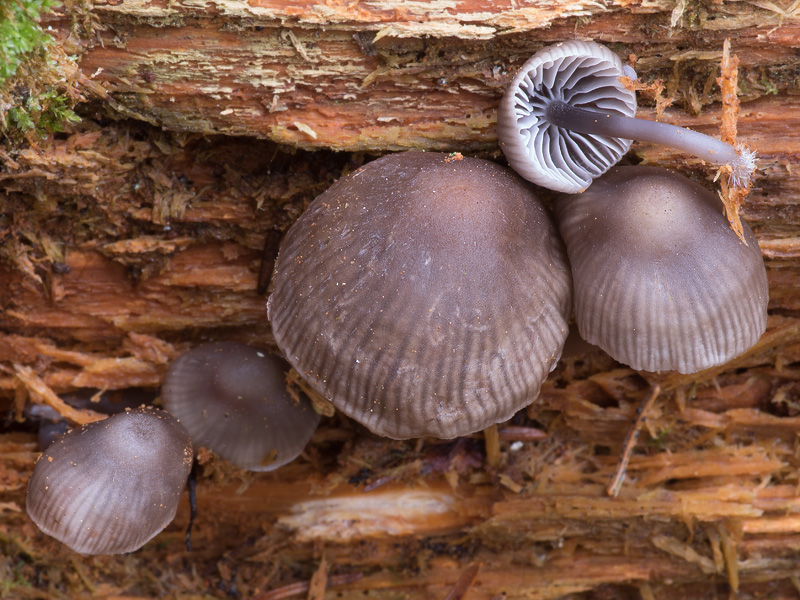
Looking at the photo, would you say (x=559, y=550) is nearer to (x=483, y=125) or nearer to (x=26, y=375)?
(x=483, y=125)

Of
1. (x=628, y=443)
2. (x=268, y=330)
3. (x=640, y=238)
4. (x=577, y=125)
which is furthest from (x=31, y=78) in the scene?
(x=628, y=443)

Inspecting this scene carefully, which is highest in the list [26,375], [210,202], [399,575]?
[210,202]

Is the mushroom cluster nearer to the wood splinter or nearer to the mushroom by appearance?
the mushroom

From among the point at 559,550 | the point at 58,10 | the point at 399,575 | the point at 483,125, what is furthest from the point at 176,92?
the point at 559,550

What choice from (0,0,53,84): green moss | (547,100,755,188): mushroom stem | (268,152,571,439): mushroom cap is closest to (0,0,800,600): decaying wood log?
(0,0,53,84): green moss

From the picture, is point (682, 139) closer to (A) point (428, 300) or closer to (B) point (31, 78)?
(A) point (428, 300)

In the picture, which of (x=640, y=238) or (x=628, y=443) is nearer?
(x=640, y=238)
